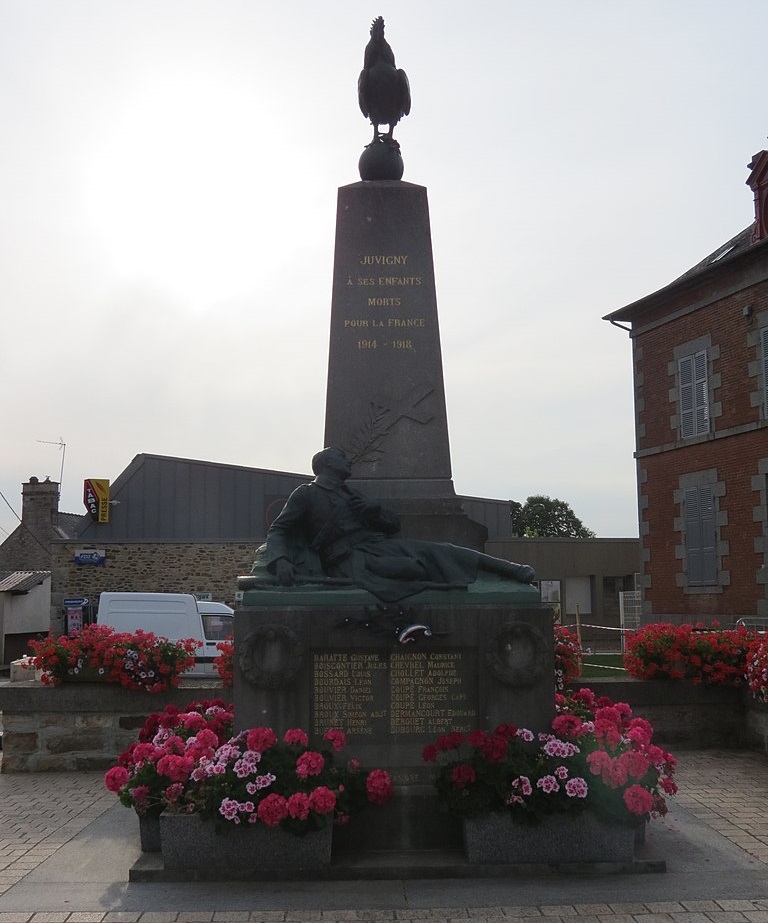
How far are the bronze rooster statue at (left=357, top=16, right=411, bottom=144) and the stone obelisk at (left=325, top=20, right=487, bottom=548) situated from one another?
62 centimetres

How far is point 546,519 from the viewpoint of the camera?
70.8m

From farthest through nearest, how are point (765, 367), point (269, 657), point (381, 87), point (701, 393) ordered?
point (701, 393)
point (765, 367)
point (381, 87)
point (269, 657)

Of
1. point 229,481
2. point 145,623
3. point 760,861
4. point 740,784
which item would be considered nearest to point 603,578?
point 229,481

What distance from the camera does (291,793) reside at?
5.47 m

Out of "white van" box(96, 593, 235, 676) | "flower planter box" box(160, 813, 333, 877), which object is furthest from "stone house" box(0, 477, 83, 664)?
"flower planter box" box(160, 813, 333, 877)

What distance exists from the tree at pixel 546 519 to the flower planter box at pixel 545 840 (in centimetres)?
6430

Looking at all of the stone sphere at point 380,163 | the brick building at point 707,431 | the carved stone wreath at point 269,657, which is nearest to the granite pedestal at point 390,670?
the carved stone wreath at point 269,657

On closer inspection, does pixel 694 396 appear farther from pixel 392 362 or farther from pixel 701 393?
pixel 392 362

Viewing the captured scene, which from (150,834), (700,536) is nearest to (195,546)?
(700,536)

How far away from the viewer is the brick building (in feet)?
66.9

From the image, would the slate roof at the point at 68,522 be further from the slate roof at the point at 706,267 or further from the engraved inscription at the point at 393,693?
the engraved inscription at the point at 393,693

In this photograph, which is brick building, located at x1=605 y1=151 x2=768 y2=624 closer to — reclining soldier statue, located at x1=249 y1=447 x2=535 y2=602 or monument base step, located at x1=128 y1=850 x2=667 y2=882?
reclining soldier statue, located at x1=249 y1=447 x2=535 y2=602

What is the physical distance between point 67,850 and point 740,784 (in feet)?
16.8

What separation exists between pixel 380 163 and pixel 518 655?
459cm
